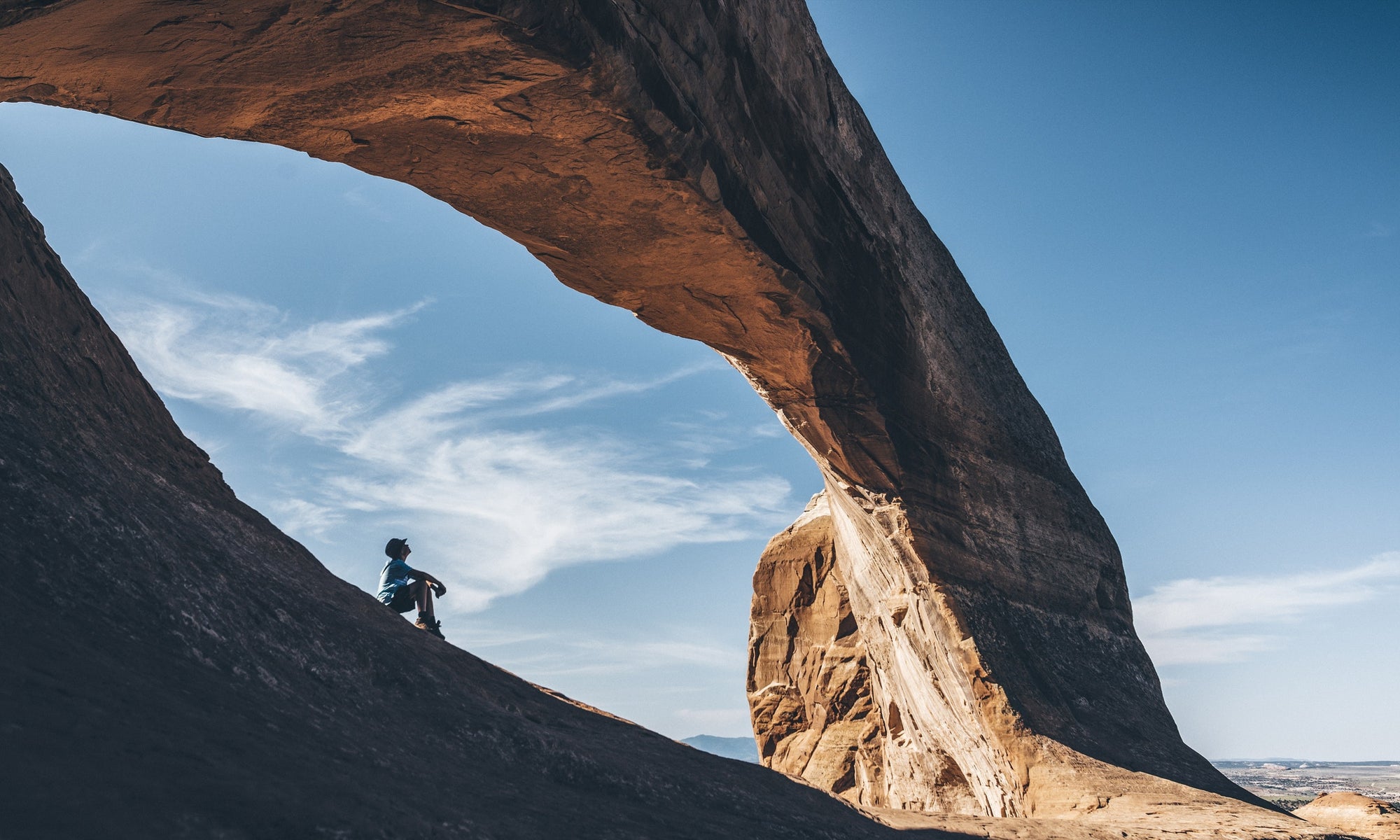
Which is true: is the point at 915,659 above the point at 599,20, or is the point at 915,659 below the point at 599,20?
below

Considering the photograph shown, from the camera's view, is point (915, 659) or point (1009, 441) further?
point (1009, 441)

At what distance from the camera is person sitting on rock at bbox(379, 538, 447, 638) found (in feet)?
28.0

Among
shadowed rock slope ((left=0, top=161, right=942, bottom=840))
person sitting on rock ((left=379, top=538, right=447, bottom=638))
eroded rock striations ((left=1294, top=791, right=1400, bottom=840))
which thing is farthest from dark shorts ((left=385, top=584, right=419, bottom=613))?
eroded rock striations ((left=1294, top=791, right=1400, bottom=840))

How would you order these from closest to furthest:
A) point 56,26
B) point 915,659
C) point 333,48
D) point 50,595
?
point 50,595
point 56,26
point 333,48
point 915,659

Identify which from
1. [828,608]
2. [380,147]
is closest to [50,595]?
[380,147]

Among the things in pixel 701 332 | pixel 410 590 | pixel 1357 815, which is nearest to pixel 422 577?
pixel 410 590

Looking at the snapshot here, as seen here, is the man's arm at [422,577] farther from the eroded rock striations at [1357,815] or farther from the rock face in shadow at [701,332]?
the eroded rock striations at [1357,815]

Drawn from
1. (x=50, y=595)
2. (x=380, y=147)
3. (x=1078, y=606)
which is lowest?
(x=50, y=595)

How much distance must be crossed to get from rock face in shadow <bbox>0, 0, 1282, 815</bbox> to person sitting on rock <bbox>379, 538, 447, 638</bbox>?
2.00 m

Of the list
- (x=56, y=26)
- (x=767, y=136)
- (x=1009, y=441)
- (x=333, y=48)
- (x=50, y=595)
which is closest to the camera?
(x=50, y=595)

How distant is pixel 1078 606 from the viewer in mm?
12141

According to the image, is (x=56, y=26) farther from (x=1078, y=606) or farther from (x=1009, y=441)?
(x=1078, y=606)

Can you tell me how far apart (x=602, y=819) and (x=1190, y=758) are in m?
8.81

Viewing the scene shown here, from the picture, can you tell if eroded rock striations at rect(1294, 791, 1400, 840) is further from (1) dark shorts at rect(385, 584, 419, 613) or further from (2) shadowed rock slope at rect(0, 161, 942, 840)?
(1) dark shorts at rect(385, 584, 419, 613)
